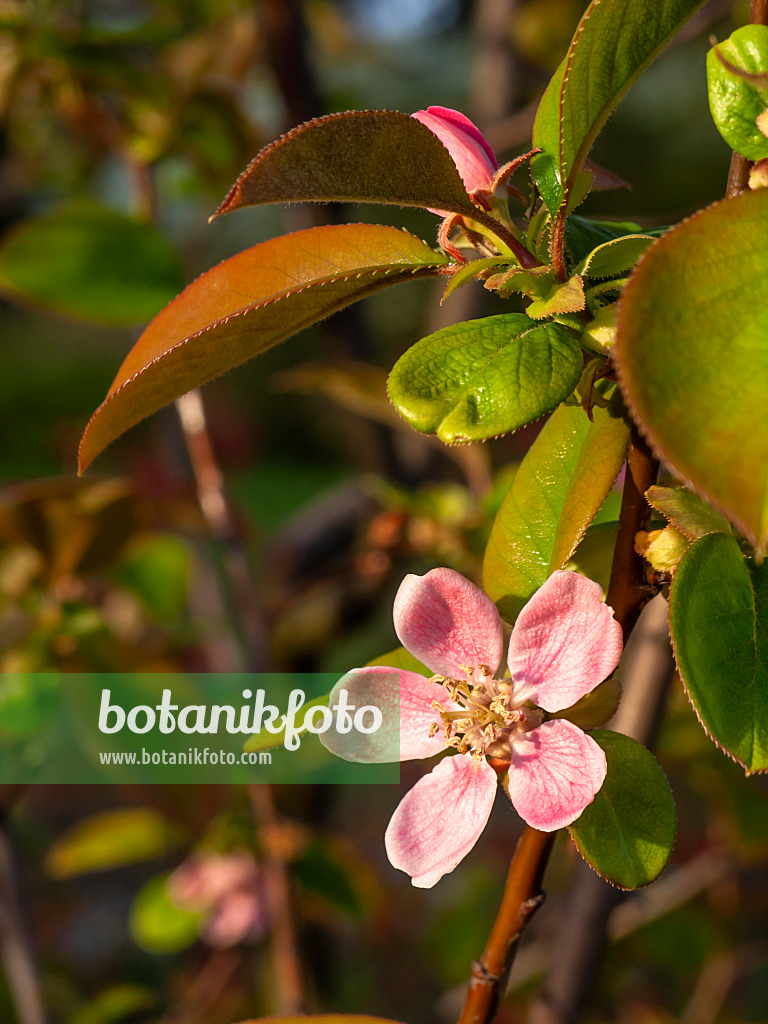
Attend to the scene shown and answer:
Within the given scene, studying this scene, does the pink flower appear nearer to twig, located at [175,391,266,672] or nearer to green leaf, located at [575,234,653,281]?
green leaf, located at [575,234,653,281]

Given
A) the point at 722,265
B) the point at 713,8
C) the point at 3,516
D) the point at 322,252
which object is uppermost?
the point at 713,8

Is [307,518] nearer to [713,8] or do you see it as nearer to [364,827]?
[713,8]

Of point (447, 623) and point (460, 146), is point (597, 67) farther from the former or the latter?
point (447, 623)

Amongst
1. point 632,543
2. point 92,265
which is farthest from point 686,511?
point 92,265

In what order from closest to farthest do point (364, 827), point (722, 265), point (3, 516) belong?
1. point (722, 265)
2. point (3, 516)
3. point (364, 827)

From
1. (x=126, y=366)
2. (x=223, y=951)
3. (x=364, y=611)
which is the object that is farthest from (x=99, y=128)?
(x=223, y=951)

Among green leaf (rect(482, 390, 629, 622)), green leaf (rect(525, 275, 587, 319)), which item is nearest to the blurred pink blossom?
green leaf (rect(482, 390, 629, 622))

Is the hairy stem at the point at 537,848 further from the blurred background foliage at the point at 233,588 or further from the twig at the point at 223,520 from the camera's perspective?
the twig at the point at 223,520
